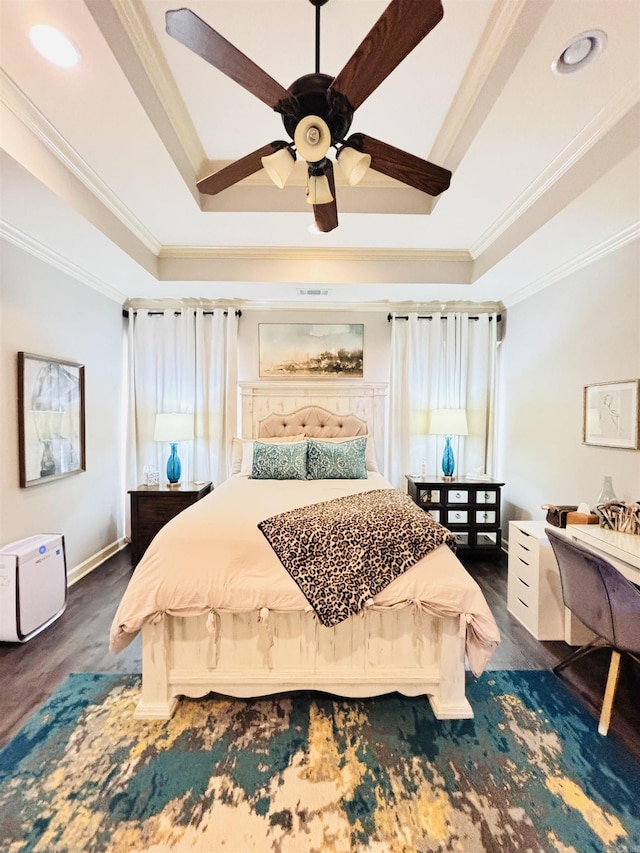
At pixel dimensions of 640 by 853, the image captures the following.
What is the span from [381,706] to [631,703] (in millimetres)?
1271

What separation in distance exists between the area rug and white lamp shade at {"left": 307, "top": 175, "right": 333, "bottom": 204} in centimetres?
240

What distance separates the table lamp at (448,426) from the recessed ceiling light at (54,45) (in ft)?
11.5

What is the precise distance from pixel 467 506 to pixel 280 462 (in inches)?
76.1

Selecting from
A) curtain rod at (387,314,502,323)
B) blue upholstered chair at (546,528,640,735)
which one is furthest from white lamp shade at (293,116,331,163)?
curtain rod at (387,314,502,323)

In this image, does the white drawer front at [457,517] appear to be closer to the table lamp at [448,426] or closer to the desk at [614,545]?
the table lamp at [448,426]

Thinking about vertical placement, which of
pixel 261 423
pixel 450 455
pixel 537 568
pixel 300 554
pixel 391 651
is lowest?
pixel 391 651

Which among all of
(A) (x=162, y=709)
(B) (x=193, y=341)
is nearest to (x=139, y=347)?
(B) (x=193, y=341)

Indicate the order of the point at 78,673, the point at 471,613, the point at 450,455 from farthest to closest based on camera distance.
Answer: the point at 450,455
the point at 78,673
the point at 471,613

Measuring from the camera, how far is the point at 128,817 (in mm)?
1333


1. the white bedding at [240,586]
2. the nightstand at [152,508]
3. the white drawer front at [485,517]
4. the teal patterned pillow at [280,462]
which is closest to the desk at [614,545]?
the white bedding at [240,586]

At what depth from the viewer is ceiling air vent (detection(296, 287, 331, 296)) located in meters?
3.60

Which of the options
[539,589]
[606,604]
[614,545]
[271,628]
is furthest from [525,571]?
[271,628]

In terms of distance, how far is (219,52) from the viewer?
1.19 meters

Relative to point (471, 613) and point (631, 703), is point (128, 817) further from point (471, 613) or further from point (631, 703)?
point (631, 703)
